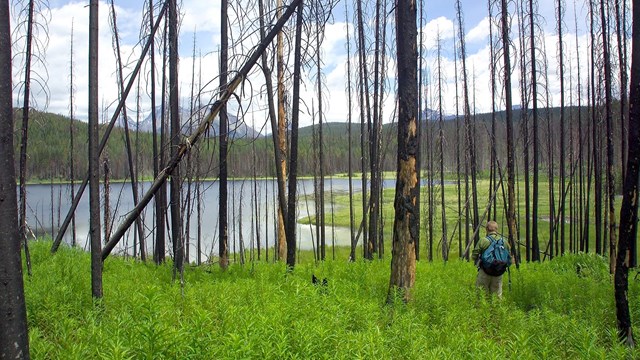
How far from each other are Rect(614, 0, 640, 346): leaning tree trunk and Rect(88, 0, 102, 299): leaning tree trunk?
6713 millimetres

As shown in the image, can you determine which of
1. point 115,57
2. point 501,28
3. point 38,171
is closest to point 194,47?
point 115,57

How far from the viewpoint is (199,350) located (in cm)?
327

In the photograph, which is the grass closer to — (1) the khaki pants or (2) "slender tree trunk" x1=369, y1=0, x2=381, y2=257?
(2) "slender tree trunk" x1=369, y1=0, x2=381, y2=257

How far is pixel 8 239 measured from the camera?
2.43 metres

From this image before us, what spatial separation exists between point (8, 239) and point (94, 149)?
2.68 metres

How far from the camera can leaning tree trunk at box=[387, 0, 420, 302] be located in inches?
240

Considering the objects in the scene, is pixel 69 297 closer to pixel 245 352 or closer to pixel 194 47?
pixel 245 352

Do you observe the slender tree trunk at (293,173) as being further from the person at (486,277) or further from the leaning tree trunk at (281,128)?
the person at (486,277)

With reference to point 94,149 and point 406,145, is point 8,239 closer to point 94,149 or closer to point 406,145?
point 94,149

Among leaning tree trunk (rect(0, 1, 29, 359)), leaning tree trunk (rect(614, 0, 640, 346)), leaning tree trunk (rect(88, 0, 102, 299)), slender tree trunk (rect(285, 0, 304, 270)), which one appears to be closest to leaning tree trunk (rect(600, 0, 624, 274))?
leaning tree trunk (rect(614, 0, 640, 346))

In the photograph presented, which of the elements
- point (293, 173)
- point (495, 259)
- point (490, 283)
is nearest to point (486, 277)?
point (490, 283)

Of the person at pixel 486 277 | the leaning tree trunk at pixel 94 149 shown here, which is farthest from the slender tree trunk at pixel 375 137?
the leaning tree trunk at pixel 94 149

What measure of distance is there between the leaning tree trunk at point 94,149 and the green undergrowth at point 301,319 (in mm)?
445

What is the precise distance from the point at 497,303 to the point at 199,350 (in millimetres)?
4711
